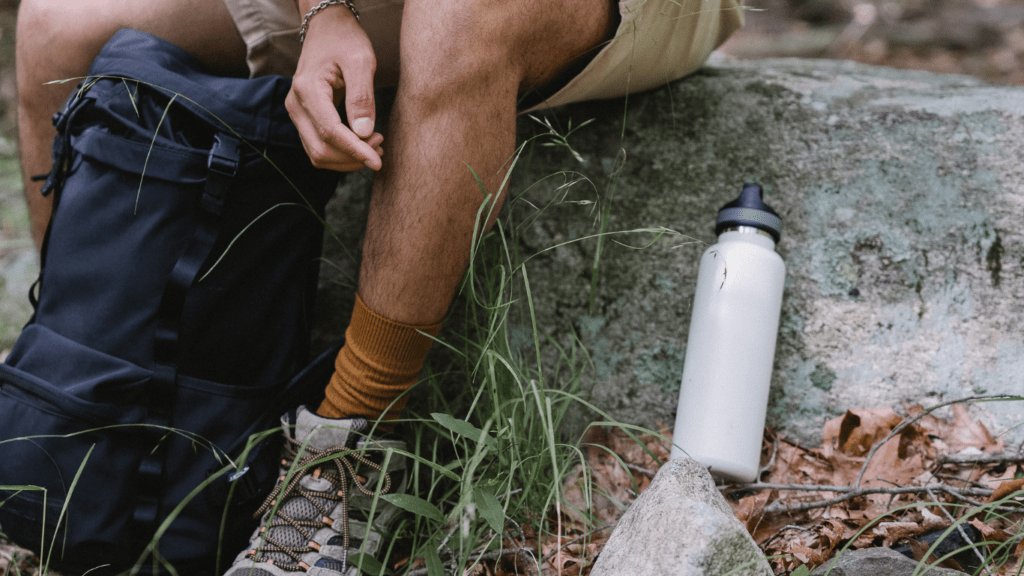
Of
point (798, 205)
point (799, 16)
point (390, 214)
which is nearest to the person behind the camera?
point (390, 214)

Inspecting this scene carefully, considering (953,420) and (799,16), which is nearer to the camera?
(953,420)

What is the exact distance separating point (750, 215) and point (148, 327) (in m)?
1.26

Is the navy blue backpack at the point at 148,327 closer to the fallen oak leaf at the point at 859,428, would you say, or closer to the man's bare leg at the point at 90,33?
the man's bare leg at the point at 90,33

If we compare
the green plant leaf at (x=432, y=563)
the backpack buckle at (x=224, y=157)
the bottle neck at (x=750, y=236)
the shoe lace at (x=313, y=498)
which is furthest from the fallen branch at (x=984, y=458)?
the backpack buckle at (x=224, y=157)

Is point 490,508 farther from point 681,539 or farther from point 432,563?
point 681,539

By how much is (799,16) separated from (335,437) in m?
4.86

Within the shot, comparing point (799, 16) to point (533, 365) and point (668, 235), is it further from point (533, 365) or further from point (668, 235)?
point (533, 365)

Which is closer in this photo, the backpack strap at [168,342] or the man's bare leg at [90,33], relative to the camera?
the backpack strap at [168,342]

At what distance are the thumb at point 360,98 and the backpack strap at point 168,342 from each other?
12.7 inches

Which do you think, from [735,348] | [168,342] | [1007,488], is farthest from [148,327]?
[1007,488]

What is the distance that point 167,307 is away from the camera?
121 centimetres

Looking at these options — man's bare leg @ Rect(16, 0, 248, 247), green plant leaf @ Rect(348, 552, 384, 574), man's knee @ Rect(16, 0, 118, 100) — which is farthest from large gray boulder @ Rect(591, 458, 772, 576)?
man's knee @ Rect(16, 0, 118, 100)

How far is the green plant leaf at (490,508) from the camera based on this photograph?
3.27 ft

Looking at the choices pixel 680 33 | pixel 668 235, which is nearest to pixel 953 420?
pixel 668 235
